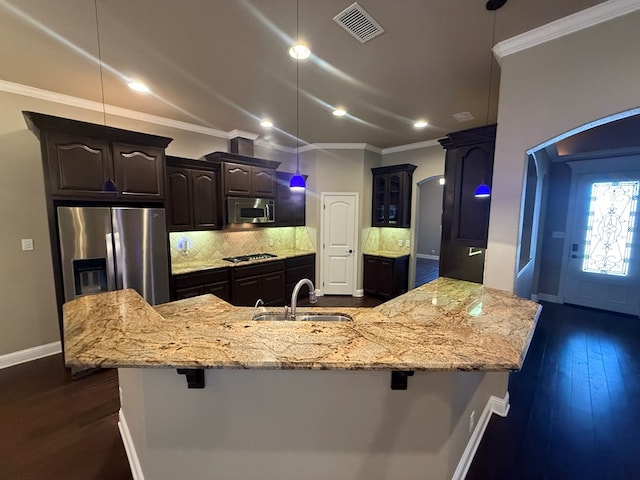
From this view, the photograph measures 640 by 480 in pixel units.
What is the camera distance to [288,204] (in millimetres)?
5297

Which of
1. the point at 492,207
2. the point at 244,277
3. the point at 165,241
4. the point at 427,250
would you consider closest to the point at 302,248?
the point at 244,277

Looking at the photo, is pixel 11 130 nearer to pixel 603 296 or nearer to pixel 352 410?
pixel 352 410

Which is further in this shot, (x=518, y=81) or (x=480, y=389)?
(x=518, y=81)

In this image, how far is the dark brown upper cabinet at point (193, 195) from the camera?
385 centimetres

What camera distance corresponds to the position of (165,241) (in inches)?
133

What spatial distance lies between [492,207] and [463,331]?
4.33 feet

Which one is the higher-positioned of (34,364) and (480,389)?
(480,389)

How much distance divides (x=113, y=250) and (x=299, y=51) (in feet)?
8.99

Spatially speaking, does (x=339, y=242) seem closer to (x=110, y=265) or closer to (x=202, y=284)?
(x=202, y=284)

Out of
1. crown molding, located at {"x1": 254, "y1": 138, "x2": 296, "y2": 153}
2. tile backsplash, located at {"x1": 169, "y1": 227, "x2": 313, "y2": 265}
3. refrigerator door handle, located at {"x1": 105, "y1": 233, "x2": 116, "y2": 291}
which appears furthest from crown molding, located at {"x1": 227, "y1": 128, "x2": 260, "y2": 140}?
refrigerator door handle, located at {"x1": 105, "y1": 233, "x2": 116, "y2": 291}

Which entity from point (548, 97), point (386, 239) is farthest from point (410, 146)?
point (548, 97)

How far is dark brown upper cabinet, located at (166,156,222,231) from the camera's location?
3854mm

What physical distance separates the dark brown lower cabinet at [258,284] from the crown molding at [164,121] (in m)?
2.23

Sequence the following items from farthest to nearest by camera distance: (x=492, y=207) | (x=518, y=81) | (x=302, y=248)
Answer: (x=302, y=248), (x=492, y=207), (x=518, y=81)
